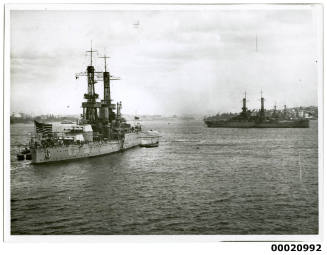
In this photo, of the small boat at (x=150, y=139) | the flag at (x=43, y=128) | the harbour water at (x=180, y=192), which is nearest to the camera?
the harbour water at (x=180, y=192)

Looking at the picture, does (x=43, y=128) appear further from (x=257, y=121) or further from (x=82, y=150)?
(x=257, y=121)

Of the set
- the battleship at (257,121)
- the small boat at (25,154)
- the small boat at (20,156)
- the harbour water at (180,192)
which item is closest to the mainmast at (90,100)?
the harbour water at (180,192)

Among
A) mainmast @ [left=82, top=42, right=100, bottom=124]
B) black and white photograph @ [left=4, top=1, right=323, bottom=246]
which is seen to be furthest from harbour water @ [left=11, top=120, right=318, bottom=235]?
mainmast @ [left=82, top=42, right=100, bottom=124]

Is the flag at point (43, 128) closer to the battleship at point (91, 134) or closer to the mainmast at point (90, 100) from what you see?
the battleship at point (91, 134)

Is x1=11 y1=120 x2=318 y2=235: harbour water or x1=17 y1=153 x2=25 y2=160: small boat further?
x1=17 y1=153 x2=25 y2=160: small boat

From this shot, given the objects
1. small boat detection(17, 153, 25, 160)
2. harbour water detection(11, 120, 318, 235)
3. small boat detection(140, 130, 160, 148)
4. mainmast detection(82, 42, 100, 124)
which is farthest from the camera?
small boat detection(140, 130, 160, 148)

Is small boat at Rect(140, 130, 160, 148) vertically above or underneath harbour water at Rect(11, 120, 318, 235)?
above

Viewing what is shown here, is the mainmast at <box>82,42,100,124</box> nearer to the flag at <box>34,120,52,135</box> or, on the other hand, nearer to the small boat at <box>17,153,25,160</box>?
the flag at <box>34,120,52,135</box>
